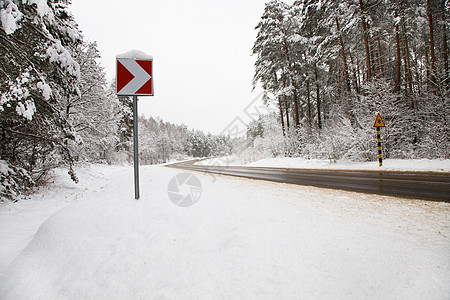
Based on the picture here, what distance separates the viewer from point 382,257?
81.3 inches

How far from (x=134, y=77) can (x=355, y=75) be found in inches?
746

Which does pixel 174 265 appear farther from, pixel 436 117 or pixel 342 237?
pixel 436 117

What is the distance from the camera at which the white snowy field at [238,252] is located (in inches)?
75.5

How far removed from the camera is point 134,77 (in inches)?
171

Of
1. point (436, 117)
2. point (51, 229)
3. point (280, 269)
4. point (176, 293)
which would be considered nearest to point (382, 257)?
point (280, 269)

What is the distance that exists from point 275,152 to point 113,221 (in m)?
18.3

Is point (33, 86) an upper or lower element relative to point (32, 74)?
lower

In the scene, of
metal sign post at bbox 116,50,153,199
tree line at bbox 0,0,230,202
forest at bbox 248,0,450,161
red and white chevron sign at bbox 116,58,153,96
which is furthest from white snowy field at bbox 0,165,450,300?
forest at bbox 248,0,450,161

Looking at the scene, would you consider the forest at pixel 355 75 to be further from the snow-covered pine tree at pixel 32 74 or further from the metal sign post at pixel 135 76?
the snow-covered pine tree at pixel 32 74

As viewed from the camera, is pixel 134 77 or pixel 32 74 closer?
pixel 134 77

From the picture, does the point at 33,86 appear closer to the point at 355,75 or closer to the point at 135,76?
the point at 135,76

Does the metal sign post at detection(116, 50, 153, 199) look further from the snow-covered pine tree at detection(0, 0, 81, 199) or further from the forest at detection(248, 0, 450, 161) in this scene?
the forest at detection(248, 0, 450, 161)

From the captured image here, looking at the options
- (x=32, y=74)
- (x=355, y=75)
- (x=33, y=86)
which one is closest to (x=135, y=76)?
(x=32, y=74)

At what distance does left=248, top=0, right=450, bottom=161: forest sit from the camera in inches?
425
